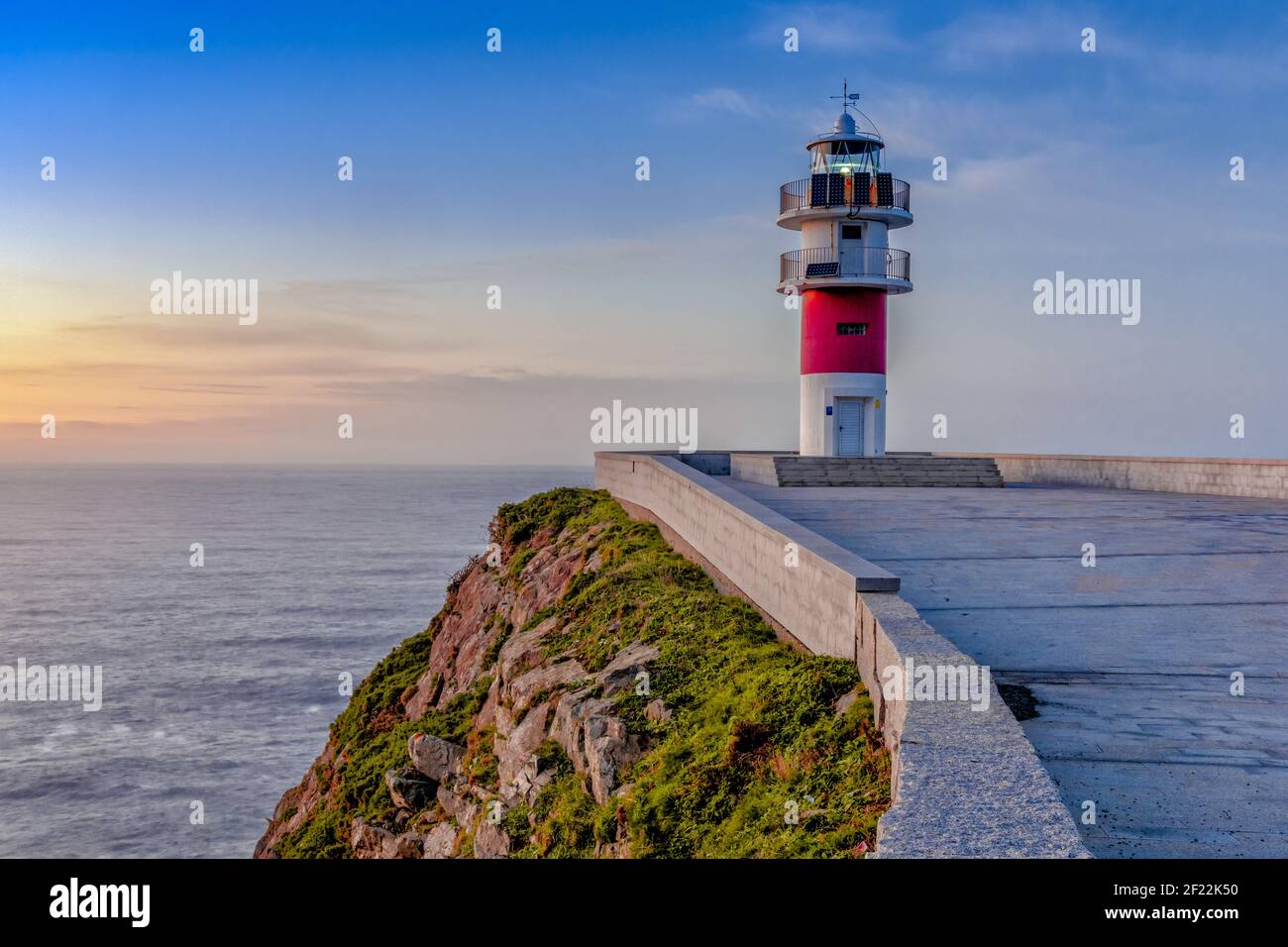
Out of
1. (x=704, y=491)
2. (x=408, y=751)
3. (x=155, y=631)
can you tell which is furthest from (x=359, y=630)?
(x=704, y=491)

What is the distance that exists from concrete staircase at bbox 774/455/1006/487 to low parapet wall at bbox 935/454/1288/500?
1.19 metres

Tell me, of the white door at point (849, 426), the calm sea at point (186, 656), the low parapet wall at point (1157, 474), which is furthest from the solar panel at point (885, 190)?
the calm sea at point (186, 656)

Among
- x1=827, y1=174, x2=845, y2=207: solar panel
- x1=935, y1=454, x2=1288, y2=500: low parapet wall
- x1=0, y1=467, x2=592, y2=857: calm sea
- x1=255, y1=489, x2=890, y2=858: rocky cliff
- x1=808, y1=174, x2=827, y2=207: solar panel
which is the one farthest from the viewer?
x1=808, y1=174, x2=827, y2=207: solar panel

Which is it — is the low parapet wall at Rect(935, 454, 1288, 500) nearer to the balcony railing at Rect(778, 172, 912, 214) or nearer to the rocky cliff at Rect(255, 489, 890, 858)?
the balcony railing at Rect(778, 172, 912, 214)

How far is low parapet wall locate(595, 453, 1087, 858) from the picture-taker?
4.90 m

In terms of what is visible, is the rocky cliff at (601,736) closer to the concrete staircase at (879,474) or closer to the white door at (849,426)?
A: the concrete staircase at (879,474)

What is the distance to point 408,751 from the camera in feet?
57.6

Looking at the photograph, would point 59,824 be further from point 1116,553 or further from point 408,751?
point 1116,553

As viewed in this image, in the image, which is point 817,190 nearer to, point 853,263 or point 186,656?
point 853,263

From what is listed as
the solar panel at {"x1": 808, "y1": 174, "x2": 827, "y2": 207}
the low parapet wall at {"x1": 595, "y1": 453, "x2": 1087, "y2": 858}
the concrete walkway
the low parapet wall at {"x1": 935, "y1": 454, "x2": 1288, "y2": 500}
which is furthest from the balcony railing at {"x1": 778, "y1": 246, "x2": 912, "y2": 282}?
the low parapet wall at {"x1": 595, "y1": 453, "x2": 1087, "y2": 858}

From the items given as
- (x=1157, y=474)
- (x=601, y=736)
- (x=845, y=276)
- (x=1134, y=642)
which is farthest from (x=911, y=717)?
(x=845, y=276)

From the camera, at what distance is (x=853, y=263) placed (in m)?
29.8

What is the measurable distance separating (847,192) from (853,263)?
183 centimetres
